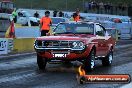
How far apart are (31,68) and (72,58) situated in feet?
5.40

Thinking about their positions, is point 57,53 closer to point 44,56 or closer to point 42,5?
point 44,56

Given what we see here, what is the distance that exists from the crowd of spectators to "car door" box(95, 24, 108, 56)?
41.0 metres

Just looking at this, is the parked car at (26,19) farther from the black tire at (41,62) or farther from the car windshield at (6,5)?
the black tire at (41,62)

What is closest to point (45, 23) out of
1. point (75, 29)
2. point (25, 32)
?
point (25, 32)

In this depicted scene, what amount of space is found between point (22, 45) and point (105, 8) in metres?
37.4

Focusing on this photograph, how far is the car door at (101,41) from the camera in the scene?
1423 centimetres

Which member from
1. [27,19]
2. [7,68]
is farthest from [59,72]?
[27,19]

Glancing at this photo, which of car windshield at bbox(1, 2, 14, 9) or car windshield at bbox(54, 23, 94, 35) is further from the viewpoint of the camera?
car windshield at bbox(1, 2, 14, 9)

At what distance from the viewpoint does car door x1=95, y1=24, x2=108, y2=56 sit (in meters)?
14.2

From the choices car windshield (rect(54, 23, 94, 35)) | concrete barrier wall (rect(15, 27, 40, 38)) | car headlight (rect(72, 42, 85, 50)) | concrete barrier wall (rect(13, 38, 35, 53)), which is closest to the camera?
car headlight (rect(72, 42, 85, 50))

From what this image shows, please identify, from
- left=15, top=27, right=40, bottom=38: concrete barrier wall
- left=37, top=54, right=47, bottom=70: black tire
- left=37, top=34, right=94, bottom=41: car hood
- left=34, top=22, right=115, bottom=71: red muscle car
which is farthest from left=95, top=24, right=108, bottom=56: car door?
left=15, top=27, right=40, bottom=38: concrete barrier wall

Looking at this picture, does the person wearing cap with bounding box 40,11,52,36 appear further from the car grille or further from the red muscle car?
the car grille

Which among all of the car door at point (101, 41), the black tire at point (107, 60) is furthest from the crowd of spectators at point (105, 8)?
the car door at point (101, 41)

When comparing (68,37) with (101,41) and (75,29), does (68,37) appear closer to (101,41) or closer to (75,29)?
(75,29)
